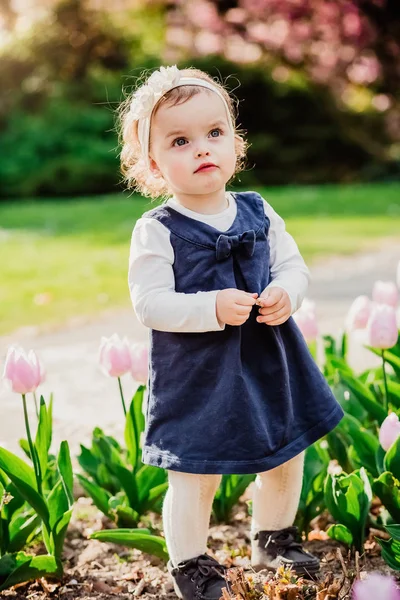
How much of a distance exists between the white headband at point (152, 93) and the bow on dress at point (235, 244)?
30 cm

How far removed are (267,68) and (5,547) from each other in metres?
17.1

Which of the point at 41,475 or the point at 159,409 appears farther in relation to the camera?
the point at 41,475

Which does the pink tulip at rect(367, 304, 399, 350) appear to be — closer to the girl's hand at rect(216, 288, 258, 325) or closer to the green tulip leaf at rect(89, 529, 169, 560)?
the girl's hand at rect(216, 288, 258, 325)

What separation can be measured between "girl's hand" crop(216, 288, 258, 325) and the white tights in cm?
42

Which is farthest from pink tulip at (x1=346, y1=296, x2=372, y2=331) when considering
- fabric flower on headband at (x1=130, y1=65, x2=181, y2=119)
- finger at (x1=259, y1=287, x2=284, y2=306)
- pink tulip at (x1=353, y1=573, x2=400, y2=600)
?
pink tulip at (x1=353, y1=573, x2=400, y2=600)

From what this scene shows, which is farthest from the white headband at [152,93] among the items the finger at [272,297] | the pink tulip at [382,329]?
the pink tulip at [382,329]

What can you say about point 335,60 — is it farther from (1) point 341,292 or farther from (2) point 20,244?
(1) point 341,292

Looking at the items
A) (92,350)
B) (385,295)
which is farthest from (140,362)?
(92,350)

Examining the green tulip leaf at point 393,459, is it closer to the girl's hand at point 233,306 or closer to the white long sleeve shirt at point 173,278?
the white long sleeve shirt at point 173,278

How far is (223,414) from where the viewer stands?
209 cm

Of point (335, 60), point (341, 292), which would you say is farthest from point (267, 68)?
point (341, 292)

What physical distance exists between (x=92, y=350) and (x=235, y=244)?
3.18m

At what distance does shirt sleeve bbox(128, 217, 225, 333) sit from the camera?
2051 millimetres

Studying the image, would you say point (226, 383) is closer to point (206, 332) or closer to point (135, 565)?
point (206, 332)
